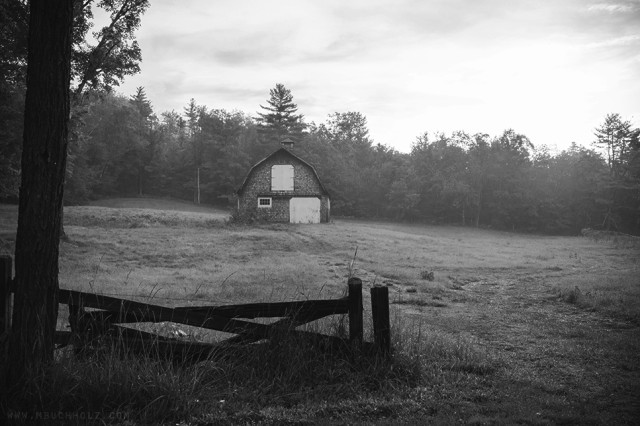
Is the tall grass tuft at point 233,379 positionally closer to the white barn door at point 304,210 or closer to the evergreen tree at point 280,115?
the white barn door at point 304,210

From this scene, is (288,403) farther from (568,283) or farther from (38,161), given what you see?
(568,283)

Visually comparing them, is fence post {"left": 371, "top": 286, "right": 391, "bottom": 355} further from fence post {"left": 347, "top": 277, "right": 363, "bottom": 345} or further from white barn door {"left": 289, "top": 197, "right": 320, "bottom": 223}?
white barn door {"left": 289, "top": 197, "right": 320, "bottom": 223}

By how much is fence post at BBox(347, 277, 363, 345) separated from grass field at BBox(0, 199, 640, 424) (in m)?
0.54

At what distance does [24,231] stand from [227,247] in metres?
18.7

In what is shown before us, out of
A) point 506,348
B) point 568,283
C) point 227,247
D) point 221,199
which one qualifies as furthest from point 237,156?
point 506,348

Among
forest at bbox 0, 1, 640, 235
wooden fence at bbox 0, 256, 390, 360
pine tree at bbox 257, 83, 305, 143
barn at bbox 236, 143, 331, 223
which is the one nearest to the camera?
wooden fence at bbox 0, 256, 390, 360

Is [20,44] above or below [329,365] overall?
above

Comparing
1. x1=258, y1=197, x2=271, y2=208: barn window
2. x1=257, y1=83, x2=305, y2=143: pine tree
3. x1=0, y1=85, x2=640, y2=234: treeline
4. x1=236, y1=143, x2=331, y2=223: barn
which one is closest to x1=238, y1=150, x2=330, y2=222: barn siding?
x1=236, y1=143, x2=331, y2=223: barn

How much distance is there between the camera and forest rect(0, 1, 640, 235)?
5791 centimetres

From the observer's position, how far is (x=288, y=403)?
4781 mm

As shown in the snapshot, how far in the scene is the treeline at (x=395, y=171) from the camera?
190 ft

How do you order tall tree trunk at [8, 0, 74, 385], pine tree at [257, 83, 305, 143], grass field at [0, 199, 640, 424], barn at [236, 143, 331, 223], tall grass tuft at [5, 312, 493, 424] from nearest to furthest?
tall grass tuft at [5, 312, 493, 424] < tall tree trunk at [8, 0, 74, 385] < grass field at [0, 199, 640, 424] < barn at [236, 143, 331, 223] < pine tree at [257, 83, 305, 143]

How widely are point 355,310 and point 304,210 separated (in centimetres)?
3758

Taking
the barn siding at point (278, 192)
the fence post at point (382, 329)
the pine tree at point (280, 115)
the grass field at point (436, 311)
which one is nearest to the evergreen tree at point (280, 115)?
the pine tree at point (280, 115)
